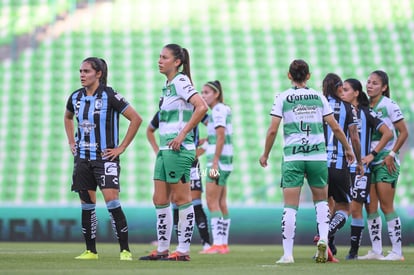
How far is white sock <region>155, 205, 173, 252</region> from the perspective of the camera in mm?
8594

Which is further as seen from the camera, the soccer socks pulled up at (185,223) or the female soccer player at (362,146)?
the female soccer player at (362,146)

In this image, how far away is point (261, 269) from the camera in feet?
25.0

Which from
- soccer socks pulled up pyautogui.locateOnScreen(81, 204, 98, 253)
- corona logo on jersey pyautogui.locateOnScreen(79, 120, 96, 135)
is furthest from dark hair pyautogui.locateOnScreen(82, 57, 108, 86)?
soccer socks pulled up pyautogui.locateOnScreen(81, 204, 98, 253)

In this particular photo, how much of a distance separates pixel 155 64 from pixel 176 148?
1378 centimetres

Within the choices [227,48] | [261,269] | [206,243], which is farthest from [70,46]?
[261,269]

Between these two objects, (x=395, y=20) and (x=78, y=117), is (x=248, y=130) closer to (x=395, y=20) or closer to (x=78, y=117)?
(x=395, y=20)

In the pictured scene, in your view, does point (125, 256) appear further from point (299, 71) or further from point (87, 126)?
point (299, 71)

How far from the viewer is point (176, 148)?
8.34 meters

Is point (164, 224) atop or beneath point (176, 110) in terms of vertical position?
beneath

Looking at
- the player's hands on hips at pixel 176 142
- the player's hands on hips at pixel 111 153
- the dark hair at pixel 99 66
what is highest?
the dark hair at pixel 99 66

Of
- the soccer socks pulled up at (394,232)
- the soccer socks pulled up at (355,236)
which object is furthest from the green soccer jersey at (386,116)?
the soccer socks pulled up at (355,236)

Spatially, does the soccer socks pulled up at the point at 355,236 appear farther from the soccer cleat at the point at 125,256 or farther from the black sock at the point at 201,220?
the soccer cleat at the point at 125,256

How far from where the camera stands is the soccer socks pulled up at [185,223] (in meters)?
8.58

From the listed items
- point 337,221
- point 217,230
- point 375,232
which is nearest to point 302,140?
point 337,221
